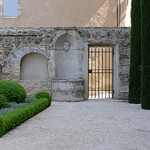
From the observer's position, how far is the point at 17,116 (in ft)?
15.7

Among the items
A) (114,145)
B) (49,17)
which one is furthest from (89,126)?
(49,17)

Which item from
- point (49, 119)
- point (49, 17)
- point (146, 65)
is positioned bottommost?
point (49, 119)

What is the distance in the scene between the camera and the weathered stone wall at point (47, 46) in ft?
31.3

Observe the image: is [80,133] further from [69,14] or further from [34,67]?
[69,14]

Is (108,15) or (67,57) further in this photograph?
(108,15)

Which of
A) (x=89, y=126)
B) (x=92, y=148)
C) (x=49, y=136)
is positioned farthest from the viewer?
(x=89, y=126)

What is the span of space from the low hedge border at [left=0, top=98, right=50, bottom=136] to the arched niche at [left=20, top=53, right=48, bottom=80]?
3.27 meters

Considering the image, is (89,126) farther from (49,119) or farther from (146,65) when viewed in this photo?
(146,65)

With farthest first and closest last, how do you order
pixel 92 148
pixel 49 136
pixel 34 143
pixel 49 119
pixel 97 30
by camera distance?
pixel 97 30, pixel 49 119, pixel 49 136, pixel 34 143, pixel 92 148

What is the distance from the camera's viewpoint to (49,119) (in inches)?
218

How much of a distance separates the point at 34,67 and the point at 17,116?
5.31 meters

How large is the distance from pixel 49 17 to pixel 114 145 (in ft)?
35.0

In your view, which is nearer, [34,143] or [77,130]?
[34,143]

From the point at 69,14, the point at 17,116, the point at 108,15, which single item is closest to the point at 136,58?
the point at 17,116
